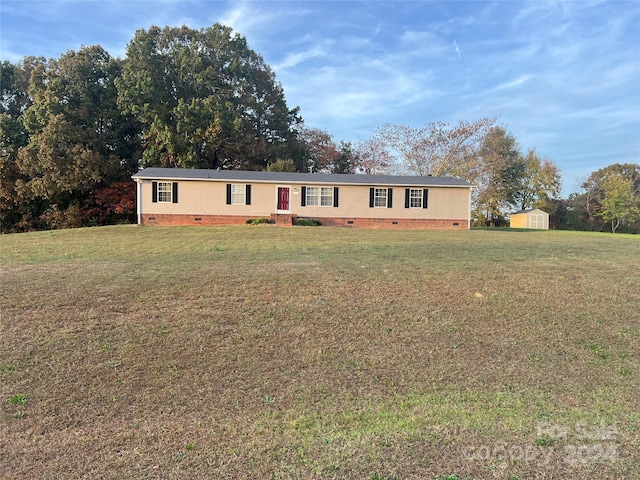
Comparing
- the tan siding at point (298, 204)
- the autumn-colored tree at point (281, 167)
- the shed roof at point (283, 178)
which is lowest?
the tan siding at point (298, 204)

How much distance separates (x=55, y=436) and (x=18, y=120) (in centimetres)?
3098

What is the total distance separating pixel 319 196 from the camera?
21484 mm

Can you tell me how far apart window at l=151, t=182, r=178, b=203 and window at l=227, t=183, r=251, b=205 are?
2.67 meters

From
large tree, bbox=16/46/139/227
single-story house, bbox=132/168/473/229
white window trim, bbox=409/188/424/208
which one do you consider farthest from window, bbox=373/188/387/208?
large tree, bbox=16/46/139/227

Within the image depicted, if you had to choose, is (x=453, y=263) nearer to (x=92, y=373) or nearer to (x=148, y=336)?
(x=148, y=336)

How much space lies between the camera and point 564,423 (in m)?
3.31

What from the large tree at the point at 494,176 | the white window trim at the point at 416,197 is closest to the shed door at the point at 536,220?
the large tree at the point at 494,176

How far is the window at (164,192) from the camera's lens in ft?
67.4

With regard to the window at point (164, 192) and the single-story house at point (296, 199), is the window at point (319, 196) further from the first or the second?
the window at point (164, 192)

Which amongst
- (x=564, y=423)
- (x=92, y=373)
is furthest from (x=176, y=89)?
(x=564, y=423)

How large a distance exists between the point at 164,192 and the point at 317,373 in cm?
1861

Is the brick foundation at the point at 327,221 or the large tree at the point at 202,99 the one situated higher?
the large tree at the point at 202,99

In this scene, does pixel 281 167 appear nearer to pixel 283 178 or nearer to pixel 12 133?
pixel 283 178

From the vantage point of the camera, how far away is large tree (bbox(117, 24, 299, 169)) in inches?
1037
